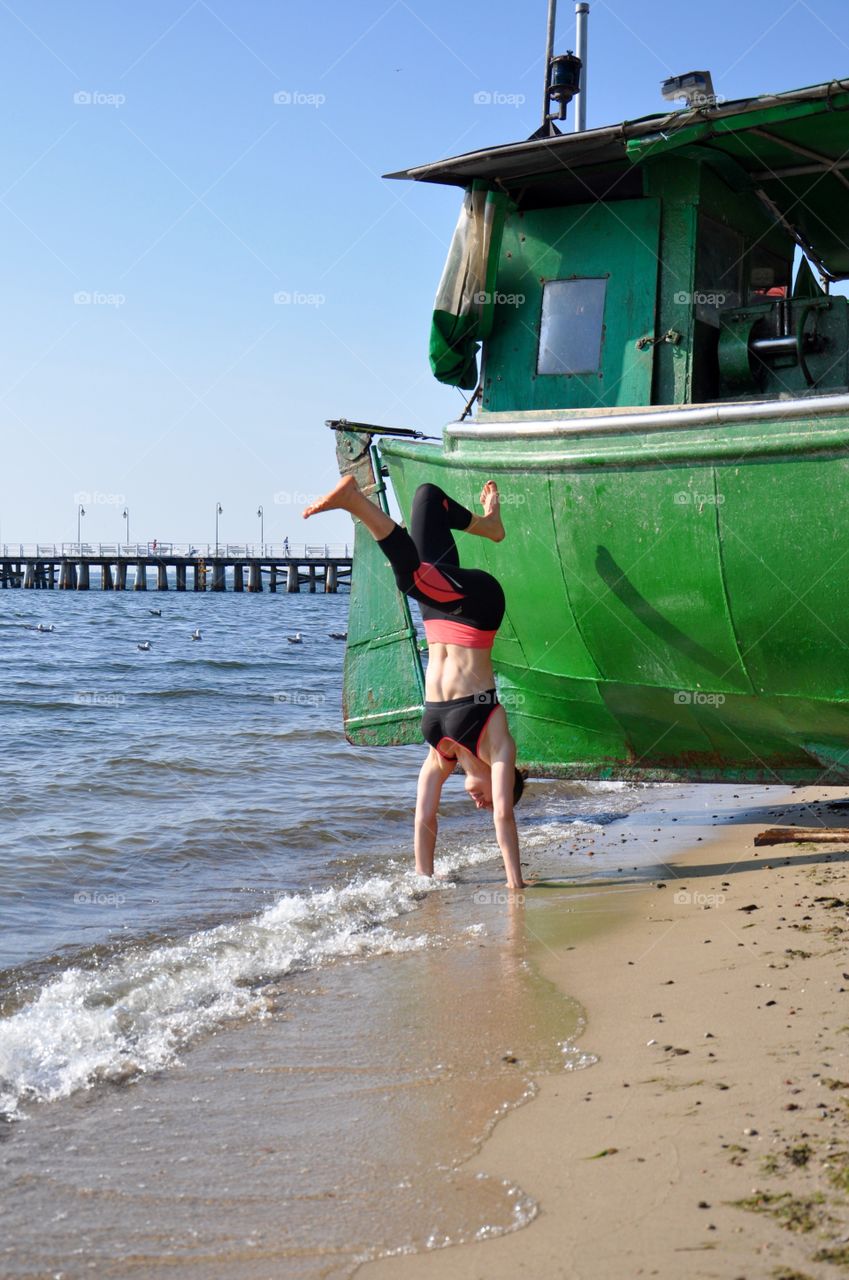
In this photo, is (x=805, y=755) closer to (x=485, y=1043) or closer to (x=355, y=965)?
(x=355, y=965)

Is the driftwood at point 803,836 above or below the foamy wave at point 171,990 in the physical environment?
above

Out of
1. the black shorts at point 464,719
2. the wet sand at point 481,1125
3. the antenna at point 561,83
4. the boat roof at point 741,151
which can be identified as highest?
the antenna at point 561,83

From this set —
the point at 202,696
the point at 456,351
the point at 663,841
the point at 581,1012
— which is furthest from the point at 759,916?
the point at 202,696

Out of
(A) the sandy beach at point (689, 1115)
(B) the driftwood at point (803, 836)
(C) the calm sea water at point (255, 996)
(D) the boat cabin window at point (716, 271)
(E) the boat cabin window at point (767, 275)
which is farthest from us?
(E) the boat cabin window at point (767, 275)

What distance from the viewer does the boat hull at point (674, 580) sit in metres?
6.50

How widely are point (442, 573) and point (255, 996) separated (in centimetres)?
256

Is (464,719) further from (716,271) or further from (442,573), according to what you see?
(716,271)

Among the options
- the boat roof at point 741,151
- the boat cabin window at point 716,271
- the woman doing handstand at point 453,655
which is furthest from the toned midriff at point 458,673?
the boat roof at point 741,151

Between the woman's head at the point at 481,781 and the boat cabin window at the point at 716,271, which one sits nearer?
the woman's head at the point at 481,781

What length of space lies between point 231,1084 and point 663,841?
4.86 meters

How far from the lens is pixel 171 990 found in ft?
16.1

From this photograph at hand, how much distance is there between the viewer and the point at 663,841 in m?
8.25

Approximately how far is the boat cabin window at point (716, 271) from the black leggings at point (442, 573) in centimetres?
233

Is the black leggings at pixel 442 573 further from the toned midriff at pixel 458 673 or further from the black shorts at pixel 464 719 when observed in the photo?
the black shorts at pixel 464 719
